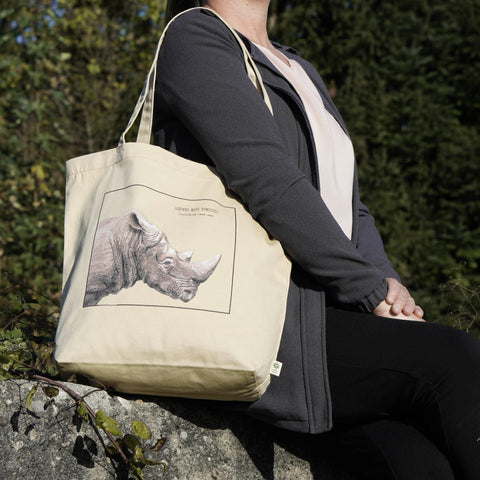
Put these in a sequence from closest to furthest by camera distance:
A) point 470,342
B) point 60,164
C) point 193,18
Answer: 1. point 470,342
2. point 193,18
3. point 60,164

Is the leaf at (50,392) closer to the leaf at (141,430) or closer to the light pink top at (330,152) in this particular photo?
the leaf at (141,430)

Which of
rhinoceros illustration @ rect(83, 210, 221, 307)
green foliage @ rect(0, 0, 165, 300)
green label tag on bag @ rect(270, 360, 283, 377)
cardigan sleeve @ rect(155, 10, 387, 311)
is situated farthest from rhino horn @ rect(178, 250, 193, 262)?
green foliage @ rect(0, 0, 165, 300)

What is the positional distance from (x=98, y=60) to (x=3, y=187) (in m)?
1.68

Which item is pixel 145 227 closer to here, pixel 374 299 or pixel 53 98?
pixel 374 299

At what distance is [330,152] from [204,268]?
23.8 inches

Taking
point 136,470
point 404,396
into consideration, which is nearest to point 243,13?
point 404,396

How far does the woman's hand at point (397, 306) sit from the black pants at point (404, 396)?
0.09 metres

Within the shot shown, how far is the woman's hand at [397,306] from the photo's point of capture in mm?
1684

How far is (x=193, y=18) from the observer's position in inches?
67.4

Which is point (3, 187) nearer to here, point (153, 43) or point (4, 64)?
point (4, 64)

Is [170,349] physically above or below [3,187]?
above

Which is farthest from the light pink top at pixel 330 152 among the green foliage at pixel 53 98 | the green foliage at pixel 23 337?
the green foliage at pixel 53 98

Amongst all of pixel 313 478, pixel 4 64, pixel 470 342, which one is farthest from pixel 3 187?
pixel 470 342

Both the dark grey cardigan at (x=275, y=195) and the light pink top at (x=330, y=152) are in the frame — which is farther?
the light pink top at (x=330, y=152)
